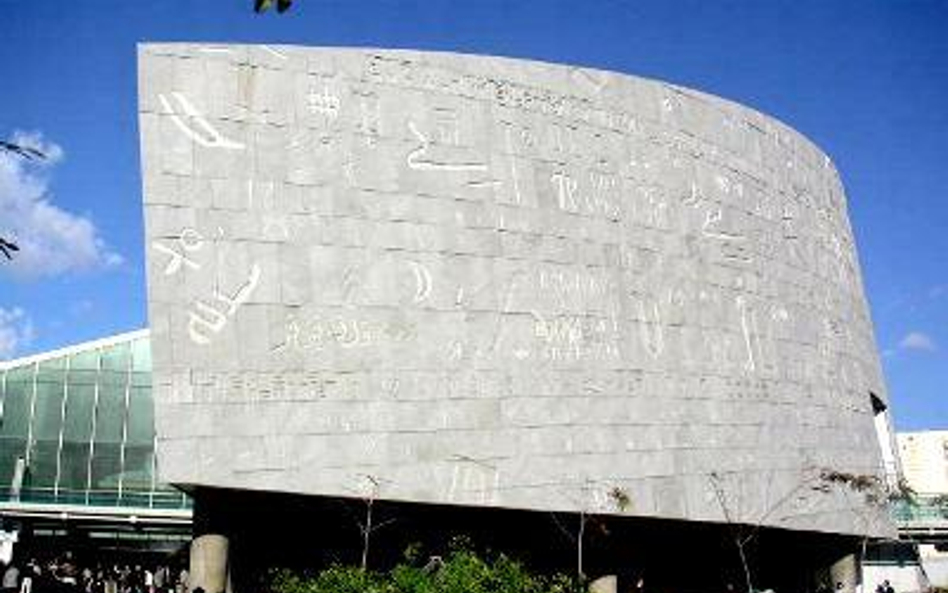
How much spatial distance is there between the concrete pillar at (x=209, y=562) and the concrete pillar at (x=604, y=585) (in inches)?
370

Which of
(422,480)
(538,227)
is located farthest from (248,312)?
(538,227)

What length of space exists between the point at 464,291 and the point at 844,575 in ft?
59.6

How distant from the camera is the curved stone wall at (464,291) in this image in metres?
20.4

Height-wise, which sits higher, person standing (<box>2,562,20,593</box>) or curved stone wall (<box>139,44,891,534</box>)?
curved stone wall (<box>139,44,891,534</box>)

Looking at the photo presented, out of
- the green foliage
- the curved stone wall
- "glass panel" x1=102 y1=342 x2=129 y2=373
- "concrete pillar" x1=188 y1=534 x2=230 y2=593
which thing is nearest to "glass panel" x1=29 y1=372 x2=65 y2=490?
"glass panel" x1=102 y1=342 x2=129 y2=373

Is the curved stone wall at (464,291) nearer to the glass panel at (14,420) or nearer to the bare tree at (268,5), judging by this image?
the glass panel at (14,420)

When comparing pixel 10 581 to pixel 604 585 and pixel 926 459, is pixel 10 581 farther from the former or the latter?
pixel 926 459

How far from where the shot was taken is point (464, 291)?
22.8m

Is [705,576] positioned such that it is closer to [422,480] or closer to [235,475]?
[422,480]

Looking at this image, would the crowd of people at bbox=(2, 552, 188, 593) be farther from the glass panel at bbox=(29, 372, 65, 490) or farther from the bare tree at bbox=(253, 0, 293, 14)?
the bare tree at bbox=(253, 0, 293, 14)

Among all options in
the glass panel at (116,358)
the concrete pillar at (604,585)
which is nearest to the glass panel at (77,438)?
the glass panel at (116,358)

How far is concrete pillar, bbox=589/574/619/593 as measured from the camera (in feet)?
81.1

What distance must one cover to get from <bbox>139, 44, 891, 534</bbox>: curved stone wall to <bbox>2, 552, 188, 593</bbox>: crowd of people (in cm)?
347

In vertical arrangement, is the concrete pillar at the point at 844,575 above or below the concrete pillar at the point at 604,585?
below
